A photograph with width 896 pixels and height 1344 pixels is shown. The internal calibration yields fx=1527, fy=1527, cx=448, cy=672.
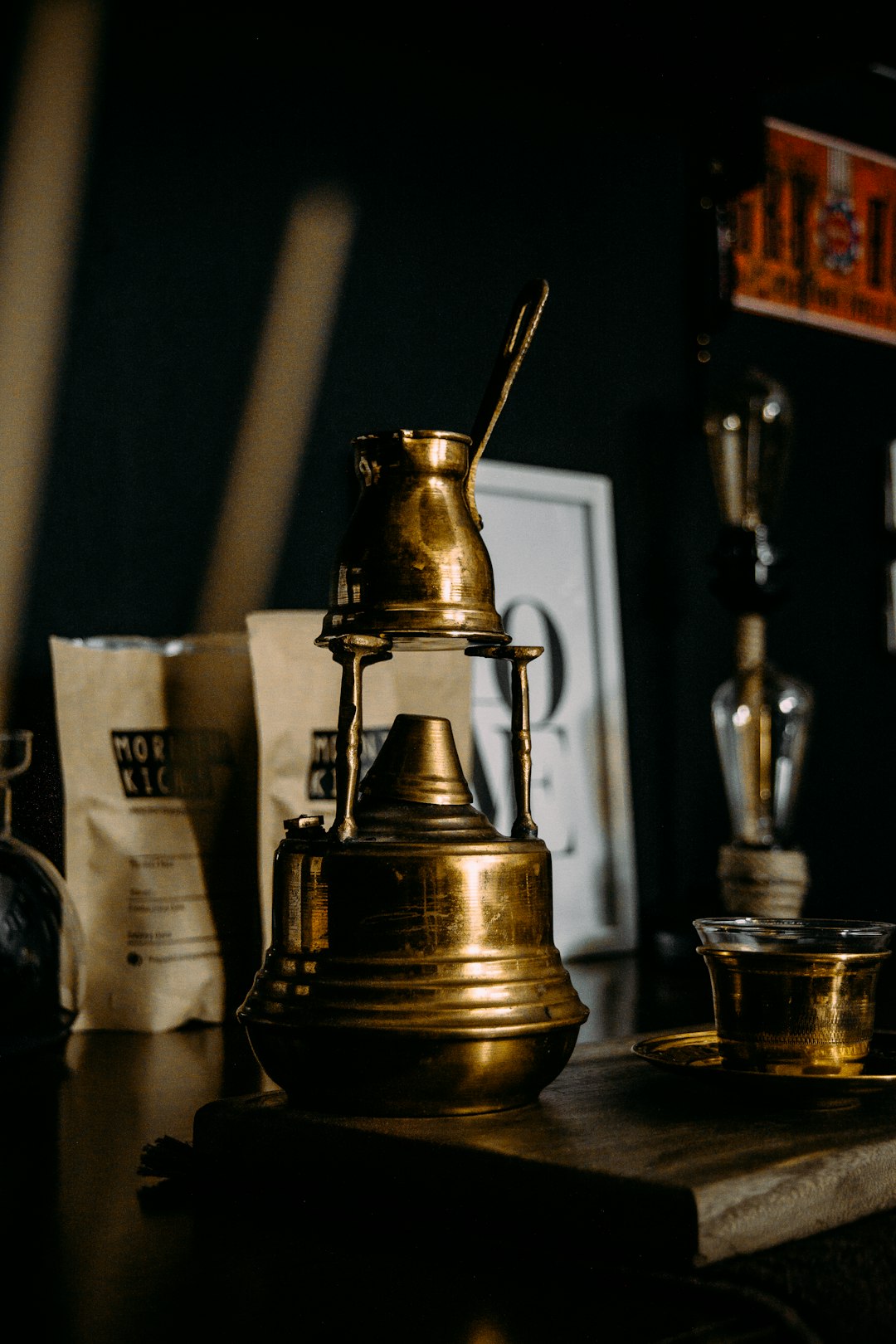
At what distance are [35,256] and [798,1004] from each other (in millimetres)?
960

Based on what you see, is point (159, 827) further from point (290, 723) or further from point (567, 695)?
point (567, 695)

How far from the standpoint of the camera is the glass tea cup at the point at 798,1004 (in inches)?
30.0

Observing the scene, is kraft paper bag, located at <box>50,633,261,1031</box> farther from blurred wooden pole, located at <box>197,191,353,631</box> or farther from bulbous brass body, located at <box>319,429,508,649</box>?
→ bulbous brass body, located at <box>319,429,508,649</box>

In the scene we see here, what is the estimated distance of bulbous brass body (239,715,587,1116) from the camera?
2.39ft

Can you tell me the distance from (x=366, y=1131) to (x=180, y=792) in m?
0.59

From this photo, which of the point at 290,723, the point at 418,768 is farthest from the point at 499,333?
the point at 418,768

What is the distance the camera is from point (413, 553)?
2.60 ft

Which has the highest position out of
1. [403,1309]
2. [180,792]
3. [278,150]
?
[278,150]

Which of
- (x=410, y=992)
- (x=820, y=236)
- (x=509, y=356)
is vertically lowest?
(x=410, y=992)

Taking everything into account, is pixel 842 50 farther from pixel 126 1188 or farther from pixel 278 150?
pixel 126 1188

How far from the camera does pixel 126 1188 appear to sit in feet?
2.46

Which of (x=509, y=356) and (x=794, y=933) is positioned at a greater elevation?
(x=509, y=356)

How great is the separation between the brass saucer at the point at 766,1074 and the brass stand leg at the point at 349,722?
0.69 ft

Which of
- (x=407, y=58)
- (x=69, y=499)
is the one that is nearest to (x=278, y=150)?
(x=407, y=58)
